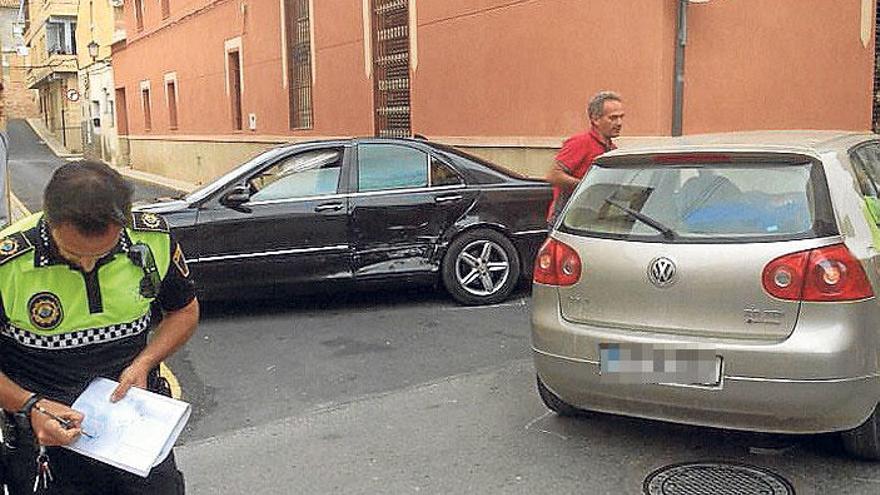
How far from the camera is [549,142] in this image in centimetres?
1038

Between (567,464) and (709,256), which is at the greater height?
(709,256)

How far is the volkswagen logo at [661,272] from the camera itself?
389cm

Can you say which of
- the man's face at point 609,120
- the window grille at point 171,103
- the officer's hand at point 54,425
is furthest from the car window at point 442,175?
the window grille at point 171,103

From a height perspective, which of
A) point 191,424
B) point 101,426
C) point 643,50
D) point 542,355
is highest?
point 643,50

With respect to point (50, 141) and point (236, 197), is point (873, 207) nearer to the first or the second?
point (236, 197)

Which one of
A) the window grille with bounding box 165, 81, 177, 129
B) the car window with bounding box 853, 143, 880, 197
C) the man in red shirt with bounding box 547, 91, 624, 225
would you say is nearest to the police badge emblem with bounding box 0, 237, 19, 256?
the car window with bounding box 853, 143, 880, 197

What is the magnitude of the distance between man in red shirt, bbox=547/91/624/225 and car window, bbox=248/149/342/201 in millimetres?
2123

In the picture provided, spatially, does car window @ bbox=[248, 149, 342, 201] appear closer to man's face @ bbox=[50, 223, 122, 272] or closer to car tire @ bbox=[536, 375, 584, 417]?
car tire @ bbox=[536, 375, 584, 417]

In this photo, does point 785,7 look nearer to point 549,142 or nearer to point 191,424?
point 549,142

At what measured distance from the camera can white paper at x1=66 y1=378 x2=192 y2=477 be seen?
2.20 m

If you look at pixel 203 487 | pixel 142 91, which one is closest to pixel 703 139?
pixel 203 487

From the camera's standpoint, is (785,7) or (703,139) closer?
(703,139)

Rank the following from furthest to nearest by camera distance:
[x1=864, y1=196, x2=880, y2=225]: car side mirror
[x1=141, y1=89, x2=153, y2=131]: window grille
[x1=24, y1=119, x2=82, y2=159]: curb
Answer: [x1=24, y1=119, x2=82, y2=159]: curb, [x1=141, y1=89, x2=153, y2=131]: window grille, [x1=864, y1=196, x2=880, y2=225]: car side mirror

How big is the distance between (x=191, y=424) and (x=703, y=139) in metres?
3.02
